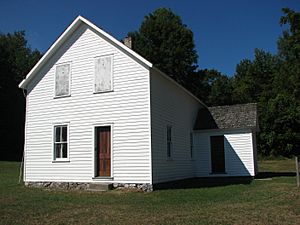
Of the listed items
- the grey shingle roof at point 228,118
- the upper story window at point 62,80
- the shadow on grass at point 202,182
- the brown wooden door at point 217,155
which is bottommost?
the shadow on grass at point 202,182

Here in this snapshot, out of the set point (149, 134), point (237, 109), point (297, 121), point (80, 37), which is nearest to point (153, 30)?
point (297, 121)

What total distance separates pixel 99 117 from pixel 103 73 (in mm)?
2135

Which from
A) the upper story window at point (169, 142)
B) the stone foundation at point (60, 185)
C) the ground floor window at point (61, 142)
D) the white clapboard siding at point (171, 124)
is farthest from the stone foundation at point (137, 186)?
the ground floor window at point (61, 142)

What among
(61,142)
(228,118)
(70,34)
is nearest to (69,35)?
(70,34)

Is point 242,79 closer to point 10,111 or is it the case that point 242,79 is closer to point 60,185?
point 10,111

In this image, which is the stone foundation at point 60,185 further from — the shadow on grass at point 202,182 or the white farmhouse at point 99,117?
the shadow on grass at point 202,182

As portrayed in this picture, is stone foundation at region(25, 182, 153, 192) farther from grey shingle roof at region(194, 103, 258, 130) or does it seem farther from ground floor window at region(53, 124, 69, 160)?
grey shingle roof at region(194, 103, 258, 130)

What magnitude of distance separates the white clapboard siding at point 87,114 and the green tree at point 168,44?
86.2ft

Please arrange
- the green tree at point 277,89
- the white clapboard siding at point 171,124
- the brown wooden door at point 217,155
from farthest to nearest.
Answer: the green tree at point 277,89 < the brown wooden door at point 217,155 < the white clapboard siding at point 171,124

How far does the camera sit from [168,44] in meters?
44.9

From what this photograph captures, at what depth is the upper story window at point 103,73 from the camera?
54.8 feet

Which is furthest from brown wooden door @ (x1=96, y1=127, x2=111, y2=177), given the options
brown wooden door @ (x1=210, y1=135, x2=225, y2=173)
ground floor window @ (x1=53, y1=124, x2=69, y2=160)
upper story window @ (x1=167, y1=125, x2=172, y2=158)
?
brown wooden door @ (x1=210, y1=135, x2=225, y2=173)

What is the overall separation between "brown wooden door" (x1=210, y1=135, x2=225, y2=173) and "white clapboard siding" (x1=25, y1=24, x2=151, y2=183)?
25.1ft

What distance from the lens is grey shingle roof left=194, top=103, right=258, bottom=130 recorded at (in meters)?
21.2
